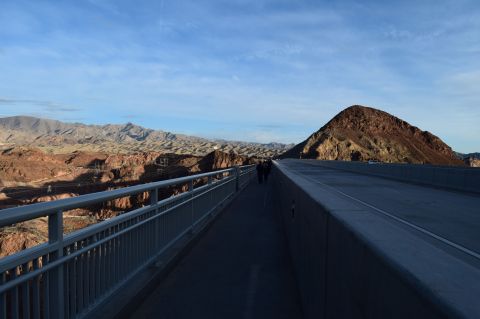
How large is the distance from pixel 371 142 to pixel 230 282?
137 metres

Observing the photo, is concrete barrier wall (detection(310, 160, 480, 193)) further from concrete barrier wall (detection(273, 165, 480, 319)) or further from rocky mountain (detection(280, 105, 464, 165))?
rocky mountain (detection(280, 105, 464, 165))

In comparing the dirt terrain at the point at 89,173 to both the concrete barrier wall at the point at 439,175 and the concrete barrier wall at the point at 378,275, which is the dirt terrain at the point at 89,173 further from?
the concrete barrier wall at the point at 378,275

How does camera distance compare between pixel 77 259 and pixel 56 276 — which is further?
pixel 77 259

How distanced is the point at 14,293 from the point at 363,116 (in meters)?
158

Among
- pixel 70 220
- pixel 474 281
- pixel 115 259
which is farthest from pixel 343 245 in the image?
pixel 70 220

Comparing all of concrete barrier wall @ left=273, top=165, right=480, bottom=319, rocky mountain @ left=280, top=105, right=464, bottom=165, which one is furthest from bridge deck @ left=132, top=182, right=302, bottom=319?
rocky mountain @ left=280, top=105, right=464, bottom=165

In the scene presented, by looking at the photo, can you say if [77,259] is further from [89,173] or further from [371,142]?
[371,142]

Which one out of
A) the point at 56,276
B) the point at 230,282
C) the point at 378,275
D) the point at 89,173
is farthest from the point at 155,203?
the point at 89,173

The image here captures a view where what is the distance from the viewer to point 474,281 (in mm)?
2625

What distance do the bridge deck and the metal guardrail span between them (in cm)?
58

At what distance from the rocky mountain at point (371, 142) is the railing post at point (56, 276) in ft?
390

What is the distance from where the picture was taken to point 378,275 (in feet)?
9.39

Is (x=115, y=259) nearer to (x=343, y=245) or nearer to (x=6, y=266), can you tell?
(x=6, y=266)

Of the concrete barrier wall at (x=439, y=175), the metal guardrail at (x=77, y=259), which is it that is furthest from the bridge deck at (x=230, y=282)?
the concrete barrier wall at (x=439, y=175)
